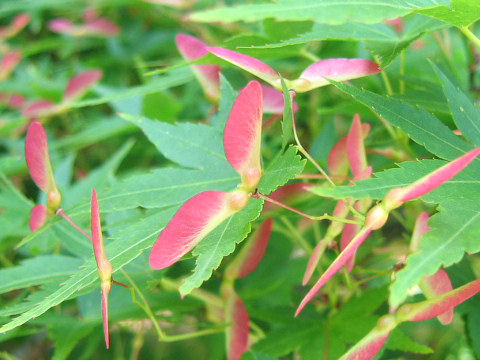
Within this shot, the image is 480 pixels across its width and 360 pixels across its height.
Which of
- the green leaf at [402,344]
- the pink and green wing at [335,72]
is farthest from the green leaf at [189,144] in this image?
the green leaf at [402,344]

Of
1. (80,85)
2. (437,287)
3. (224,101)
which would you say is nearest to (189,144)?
(224,101)

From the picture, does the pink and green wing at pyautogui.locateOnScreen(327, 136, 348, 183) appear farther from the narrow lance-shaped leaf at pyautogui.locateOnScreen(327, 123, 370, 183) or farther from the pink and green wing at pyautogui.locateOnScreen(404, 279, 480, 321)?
the pink and green wing at pyautogui.locateOnScreen(404, 279, 480, 321)

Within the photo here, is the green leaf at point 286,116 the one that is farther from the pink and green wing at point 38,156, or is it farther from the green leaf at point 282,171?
the pink and green wing at point 38,156

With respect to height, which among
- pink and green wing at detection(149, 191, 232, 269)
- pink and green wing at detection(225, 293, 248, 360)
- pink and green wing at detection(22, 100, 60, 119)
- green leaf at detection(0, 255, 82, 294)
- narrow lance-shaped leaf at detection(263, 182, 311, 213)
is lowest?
pink and green wing at detection(22, 100, 60, 119)

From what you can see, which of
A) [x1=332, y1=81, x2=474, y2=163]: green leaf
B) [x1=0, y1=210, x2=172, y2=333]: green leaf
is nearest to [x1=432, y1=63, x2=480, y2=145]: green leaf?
[x1=332, y1=81, x2=474, y2=163]: green leaf

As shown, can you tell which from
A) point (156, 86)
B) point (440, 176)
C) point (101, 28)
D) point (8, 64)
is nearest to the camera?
point (440, 176)

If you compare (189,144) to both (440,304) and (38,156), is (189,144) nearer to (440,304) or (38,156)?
(38,156)
